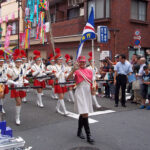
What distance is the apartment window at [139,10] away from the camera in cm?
1692

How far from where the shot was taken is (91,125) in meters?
6.29

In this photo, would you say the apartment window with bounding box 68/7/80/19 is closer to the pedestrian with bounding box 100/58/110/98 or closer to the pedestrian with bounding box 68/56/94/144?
the pedestrian with bounding box 100/58/110/98

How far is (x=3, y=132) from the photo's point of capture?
3982 mm

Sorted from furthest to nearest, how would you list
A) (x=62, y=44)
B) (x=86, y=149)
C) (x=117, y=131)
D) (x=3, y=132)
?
(x=62, y=44) → (x=117, y=131) → (x=86, y=149) → (x=3, y=132)

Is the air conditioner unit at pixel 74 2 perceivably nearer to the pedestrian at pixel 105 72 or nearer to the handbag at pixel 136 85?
the pedestrian at pixel 105 72

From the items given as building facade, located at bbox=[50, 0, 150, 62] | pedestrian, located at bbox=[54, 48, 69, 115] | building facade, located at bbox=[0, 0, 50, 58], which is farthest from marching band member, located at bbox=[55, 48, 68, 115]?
building facade, located at bbox=[0, 0, 50, 58]

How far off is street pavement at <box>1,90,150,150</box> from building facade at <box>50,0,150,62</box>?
8500 millimetres

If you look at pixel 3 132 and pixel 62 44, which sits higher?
pixel 62 44

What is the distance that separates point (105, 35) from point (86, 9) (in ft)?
13.3

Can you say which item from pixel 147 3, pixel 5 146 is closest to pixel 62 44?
pixel 147 3

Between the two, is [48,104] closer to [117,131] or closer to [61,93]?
[61,93]

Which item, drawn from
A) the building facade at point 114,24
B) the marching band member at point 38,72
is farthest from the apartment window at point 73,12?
the marching band member at point 38,72

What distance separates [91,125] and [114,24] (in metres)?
11.2

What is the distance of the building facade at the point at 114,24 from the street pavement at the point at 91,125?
8.50m
